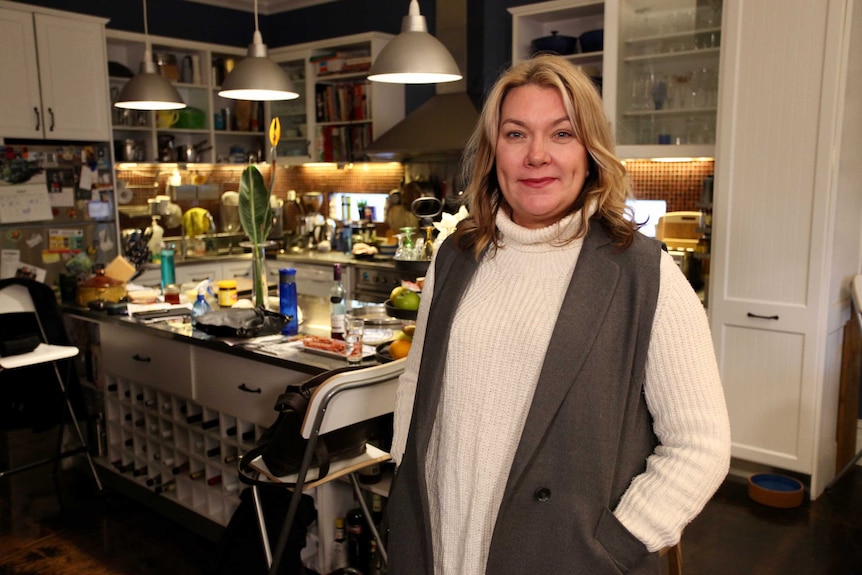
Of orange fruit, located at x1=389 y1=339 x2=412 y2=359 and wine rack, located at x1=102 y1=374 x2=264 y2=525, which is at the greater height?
orange fruit, located at x1=389 y1=339 x2=412 y2=359

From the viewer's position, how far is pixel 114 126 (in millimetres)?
5676

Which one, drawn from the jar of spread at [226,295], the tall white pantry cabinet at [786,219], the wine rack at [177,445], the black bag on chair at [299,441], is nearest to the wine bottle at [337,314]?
the wine rack at [177,445]

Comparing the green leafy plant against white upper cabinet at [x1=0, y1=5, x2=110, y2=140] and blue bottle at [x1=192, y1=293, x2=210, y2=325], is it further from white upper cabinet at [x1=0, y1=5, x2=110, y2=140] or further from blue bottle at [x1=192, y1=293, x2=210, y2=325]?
white upper cabinet at [x1=0, y1=5, x2=110, y2=140]

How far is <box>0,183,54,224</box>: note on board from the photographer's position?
4.94m

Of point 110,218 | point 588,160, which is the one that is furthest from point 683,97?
point 110,218

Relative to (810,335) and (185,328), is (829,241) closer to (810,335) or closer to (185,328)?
(810,335)

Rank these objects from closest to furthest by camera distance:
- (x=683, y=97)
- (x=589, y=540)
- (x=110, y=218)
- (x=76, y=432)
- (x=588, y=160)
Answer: (x=589, y=540), (x=588, y=160), (x=76, y=432), (x=683, y=97), (x=110, y=218)

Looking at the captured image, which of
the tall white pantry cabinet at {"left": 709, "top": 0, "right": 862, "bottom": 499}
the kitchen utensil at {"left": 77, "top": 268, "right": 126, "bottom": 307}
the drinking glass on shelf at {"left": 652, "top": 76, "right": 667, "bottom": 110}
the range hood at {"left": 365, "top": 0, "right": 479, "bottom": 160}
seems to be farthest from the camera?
the range hood at {"left": 365, "top": 0, "right": 479, "bottom": 160}

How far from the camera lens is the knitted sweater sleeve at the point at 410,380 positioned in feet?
5.25

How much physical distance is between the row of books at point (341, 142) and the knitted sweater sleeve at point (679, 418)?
5003mm

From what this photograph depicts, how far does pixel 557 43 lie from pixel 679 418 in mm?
3990

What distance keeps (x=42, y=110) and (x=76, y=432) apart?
236 cm

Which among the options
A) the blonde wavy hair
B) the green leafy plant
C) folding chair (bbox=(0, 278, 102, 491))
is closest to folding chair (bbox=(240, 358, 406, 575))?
the blonde wavy hair

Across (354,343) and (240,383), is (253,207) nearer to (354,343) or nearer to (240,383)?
(240,383)
